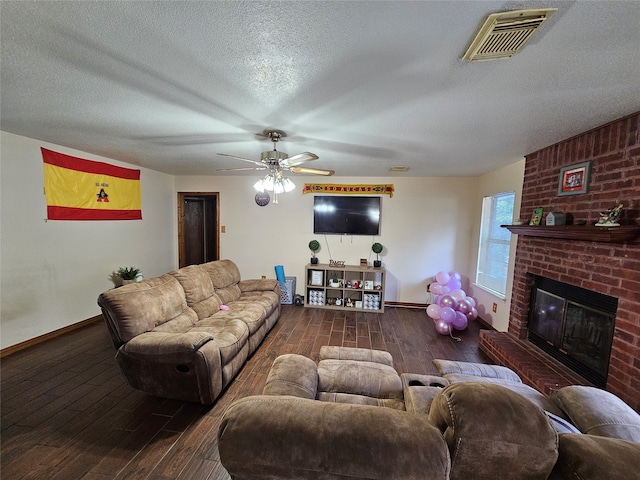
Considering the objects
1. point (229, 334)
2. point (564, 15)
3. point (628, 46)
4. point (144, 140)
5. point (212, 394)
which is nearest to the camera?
point (564, 15)

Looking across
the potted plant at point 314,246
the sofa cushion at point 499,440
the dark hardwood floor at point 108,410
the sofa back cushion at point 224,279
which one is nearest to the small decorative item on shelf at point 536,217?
the dark hardwood floor at point 108,410

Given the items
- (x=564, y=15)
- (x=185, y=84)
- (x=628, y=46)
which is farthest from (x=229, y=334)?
(x=628, y=46)

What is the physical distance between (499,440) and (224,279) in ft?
10.4

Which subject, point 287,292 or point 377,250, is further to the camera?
point 287,292

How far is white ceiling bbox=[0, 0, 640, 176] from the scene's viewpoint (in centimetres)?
101

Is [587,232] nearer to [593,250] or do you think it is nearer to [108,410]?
[593,250]

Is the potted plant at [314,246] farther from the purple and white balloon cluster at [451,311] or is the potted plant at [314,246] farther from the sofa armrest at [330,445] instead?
the sofa armrest at [330,445]

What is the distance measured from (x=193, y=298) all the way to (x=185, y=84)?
6.63 ft

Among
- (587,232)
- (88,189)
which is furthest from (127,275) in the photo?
(587,232)

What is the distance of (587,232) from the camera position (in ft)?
6.28

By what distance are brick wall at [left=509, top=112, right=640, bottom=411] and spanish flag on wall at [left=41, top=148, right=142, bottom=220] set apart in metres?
5.44

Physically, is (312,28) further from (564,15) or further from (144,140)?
(144,140)

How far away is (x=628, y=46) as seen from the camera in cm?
112

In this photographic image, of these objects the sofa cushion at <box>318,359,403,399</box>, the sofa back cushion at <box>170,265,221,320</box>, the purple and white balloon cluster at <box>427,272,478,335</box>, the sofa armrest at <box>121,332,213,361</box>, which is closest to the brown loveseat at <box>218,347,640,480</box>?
the sofa cushion at <box>318,359,403,399</box>
